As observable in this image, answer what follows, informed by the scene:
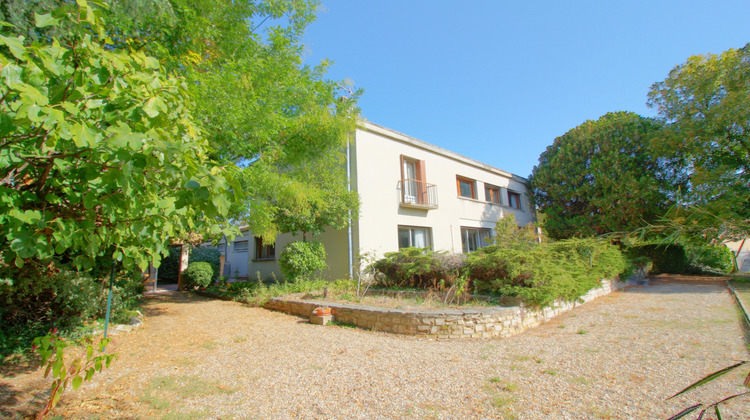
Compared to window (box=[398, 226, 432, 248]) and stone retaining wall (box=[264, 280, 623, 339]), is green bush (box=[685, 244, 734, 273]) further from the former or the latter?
stone retaining wall (box=[264, 280, 623, 339])

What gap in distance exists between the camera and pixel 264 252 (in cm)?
1464

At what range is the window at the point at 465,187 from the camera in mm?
15797

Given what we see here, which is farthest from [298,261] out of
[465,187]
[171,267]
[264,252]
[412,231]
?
[171,267]

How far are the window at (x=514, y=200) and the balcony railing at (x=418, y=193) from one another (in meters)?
6.90

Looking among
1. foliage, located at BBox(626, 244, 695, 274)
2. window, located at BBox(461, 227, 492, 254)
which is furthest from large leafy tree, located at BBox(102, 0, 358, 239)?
foliage, located at BBox(626, 244, 695, 274)

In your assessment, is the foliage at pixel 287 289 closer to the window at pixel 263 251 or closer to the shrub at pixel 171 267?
the window at pixel 263 251

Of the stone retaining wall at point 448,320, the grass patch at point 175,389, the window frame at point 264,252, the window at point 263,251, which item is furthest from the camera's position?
the window at point 263,251

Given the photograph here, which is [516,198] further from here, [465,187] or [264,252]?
[264,252]

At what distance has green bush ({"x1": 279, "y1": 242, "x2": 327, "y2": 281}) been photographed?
33.0 feet

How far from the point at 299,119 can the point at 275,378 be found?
6.52 m

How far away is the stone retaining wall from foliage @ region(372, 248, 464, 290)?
2.03m

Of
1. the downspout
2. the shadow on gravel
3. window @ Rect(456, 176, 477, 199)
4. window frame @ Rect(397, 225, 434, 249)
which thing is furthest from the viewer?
window @ Rect(456, 176, 477, 199)

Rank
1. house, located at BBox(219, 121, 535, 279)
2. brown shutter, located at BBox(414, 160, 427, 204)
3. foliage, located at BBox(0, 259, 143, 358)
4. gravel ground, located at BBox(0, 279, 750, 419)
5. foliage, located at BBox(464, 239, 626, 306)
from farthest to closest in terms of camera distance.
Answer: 1. brown shutter, located at BBox(414, 160, 427, 204)
2. house, located at BBox(219, 121, 535, 279)
3. foliage, located at BBox(464, 239, 626, 306)
4. foliage, located at BBox(0, 259, 143, 358)
5. gravel ground, located at BBox(0, 279, 750, 419)

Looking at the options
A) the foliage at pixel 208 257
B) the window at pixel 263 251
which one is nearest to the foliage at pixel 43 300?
the window at pixel 263 251
